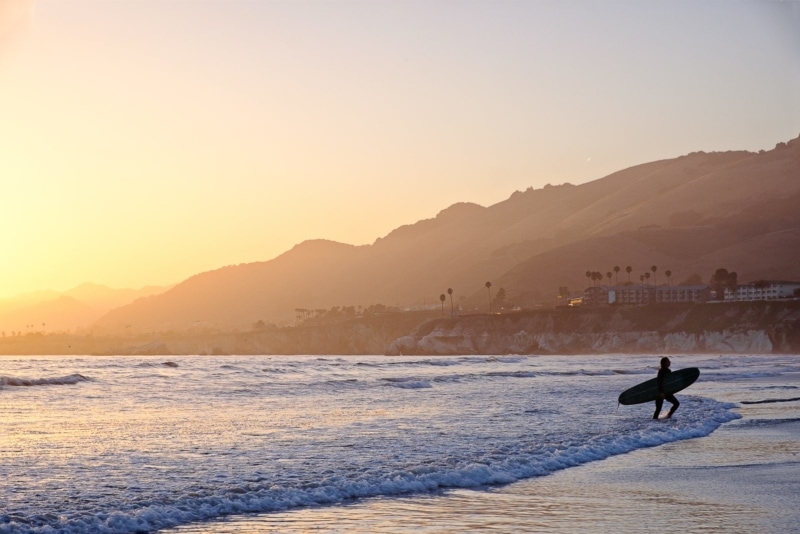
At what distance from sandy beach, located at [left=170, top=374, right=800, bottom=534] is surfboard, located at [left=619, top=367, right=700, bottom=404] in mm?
10962

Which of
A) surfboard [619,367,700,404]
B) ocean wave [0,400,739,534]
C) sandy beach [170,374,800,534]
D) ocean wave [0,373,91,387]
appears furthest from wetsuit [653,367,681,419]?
ocean wave [0,373,91,387]

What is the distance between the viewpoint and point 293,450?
66.6 feet

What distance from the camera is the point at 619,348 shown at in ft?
655

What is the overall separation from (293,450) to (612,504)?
8.37 metres

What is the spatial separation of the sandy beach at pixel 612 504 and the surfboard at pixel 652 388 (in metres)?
11.0

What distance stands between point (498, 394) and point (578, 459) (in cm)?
2310

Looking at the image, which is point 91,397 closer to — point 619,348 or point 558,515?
point 558,515

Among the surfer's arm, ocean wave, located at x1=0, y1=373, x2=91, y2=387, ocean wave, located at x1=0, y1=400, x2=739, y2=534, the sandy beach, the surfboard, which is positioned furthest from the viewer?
ocean wave, located at x1=0, y1=373, x2=91, y2=387

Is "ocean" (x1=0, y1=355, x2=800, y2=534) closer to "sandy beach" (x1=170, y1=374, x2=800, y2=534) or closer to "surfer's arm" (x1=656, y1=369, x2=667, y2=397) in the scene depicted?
"sandy beach" (x1=170, y1=374, x2=800, y2=534)

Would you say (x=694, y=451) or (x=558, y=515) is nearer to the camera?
(x=558, y=515)

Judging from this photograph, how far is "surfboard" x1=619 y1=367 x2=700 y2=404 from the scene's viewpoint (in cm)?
3139

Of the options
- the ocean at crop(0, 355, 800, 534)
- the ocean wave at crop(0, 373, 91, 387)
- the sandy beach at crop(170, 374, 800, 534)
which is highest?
the ocean wave at crop(0, 373, 91, 387)

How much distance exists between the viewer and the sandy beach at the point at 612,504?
12586 mm

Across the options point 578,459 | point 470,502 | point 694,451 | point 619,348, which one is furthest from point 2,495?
point 619,348
